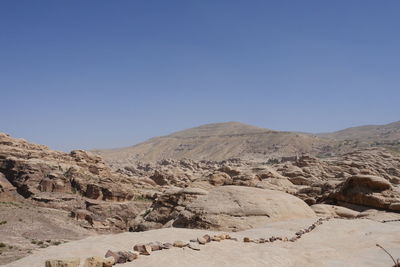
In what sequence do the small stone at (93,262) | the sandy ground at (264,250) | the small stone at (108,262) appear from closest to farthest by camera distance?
the small stone at (93,262), the small stone at (108,262), the sandy ground at (264,250)

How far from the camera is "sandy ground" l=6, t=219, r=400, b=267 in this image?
8570mm

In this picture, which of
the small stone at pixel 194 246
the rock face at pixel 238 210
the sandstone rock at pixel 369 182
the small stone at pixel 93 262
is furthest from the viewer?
the sandstone rock at pixel 369 182

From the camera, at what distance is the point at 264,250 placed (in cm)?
1002

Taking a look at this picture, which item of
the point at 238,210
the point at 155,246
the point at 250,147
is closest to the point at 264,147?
the point at 250,147

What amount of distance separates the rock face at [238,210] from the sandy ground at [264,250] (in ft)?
5.41

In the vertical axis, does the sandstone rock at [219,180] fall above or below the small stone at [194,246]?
above

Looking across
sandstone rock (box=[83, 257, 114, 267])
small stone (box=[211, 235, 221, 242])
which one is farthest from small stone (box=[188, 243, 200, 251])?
sandstone rock (box=[83, 257, 114, 267])

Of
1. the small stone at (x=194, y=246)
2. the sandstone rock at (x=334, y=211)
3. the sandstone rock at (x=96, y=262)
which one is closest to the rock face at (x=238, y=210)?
the sandstone rock at (x=334, y=211)

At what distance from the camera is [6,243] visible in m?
29.2

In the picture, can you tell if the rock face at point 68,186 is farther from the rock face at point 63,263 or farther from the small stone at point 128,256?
the rock face at point 63,263

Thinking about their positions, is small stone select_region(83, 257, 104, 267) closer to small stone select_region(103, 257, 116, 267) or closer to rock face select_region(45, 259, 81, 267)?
small stone select_region(103, 257, 116, 267)

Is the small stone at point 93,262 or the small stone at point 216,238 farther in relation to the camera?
the small stone at point 216,238

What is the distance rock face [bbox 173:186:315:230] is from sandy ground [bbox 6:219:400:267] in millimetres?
1648

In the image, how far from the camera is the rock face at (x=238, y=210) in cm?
1534
